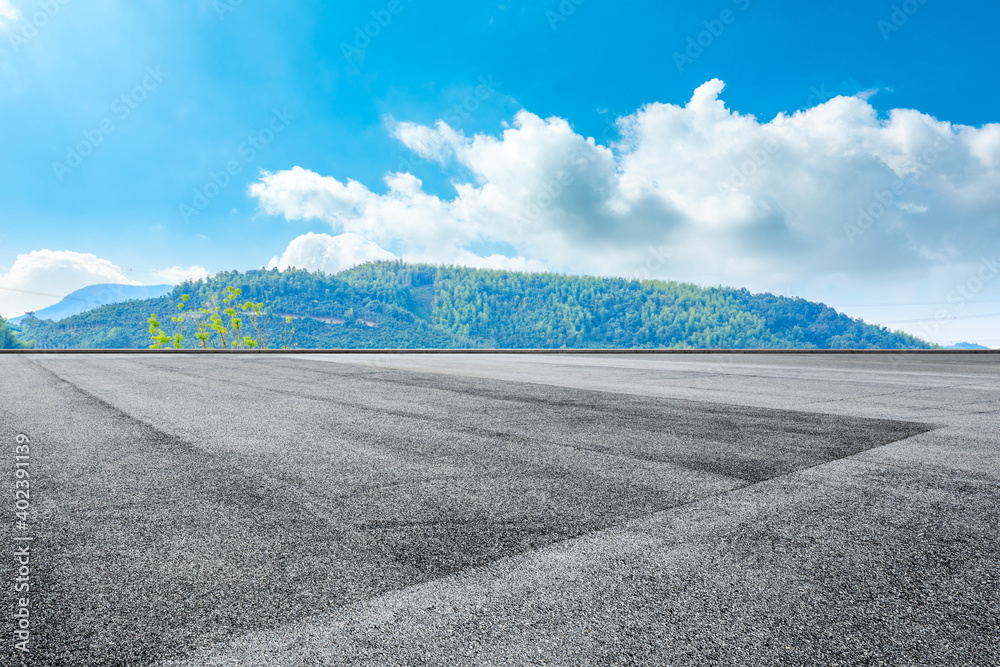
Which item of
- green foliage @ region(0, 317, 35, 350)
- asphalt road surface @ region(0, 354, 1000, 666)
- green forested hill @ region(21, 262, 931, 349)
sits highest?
green forested hill @ region(21, 262, 931, 349)

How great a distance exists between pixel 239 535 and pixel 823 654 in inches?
101

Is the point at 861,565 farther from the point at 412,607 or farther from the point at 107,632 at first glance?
the point at 107,632

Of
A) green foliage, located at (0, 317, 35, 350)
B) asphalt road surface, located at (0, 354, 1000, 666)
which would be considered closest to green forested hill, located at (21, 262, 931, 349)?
green foliage, located at (0, 317, 35, 350)

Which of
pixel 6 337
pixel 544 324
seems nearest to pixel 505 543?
pixel 6 337

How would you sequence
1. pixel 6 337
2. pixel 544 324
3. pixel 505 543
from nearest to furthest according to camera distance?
pixel 505 543 → pixel 6 337 → pixel 544 324

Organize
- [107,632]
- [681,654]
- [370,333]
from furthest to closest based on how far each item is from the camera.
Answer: [370,333], [107,632], [681,654]

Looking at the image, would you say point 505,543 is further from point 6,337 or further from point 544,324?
point 544,324

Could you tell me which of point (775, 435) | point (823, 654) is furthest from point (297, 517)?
point (775, 435)

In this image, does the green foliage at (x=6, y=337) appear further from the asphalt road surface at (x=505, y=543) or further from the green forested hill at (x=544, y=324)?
the asphalt road surface at (x=505, y=543)

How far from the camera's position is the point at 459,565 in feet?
7.97

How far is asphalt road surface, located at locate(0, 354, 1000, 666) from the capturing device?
185 centimetres

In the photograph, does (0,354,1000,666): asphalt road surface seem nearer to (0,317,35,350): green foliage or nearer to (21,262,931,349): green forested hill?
(0,317,35,350): green foliage

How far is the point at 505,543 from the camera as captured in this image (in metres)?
2.71

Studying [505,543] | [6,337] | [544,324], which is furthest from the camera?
[544,324]
